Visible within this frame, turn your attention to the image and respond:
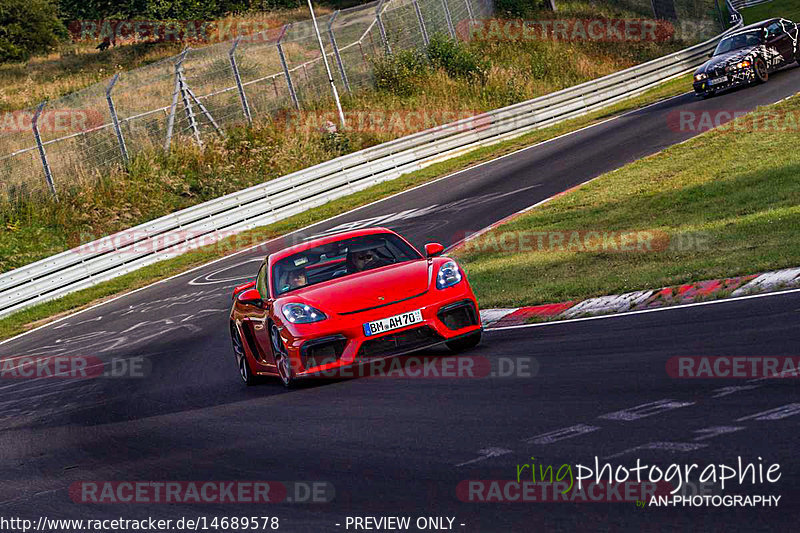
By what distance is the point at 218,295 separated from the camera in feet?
61.2

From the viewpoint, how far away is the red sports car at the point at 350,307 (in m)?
8.90

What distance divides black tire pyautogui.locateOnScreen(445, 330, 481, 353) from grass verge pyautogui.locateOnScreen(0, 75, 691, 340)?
45.3 ft

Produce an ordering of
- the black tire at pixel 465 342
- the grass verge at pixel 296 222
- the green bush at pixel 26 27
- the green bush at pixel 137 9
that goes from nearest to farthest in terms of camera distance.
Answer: the black tire at pixel 465 342 → the grass verge at pixel 296 222 → the green bush at pixel 137 9 → the green bush at pixel 26 27

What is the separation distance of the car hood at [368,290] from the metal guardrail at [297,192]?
15981 mm

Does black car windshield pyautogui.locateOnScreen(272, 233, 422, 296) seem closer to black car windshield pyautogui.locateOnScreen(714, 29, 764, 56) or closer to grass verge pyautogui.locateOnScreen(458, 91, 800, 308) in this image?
grass verge pyautogui.locateOnScreen(458, 91, 800, 308)

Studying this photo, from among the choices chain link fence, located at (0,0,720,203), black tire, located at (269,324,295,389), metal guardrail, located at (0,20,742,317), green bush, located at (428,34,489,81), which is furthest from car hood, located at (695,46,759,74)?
black tire, located at (269,324,295,389)

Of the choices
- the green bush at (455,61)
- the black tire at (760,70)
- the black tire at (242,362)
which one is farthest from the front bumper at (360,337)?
the green bush at (455,61)

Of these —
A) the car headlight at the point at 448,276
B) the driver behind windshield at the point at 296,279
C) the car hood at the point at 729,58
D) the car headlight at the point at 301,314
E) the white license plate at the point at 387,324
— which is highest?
the driver behind windshield at the point at 296,279

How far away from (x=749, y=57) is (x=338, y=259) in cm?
2217

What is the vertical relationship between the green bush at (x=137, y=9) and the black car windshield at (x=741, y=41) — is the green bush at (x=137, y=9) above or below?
above

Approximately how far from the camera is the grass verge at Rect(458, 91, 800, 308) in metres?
11.4

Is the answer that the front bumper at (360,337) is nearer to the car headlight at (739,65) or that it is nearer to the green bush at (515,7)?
the car headlight at (739,65)

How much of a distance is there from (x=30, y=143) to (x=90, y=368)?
1863cm

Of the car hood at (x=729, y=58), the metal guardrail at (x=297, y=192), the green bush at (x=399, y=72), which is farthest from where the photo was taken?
the green bush at (x=399, y=72)
